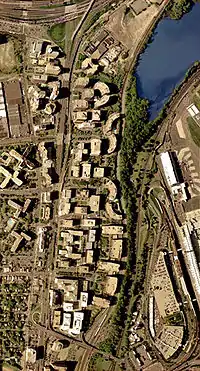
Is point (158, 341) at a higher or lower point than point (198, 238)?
lower

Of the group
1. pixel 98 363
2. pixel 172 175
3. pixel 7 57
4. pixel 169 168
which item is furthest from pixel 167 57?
pixel 98 363

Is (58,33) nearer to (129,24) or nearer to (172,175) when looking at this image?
(129,24)

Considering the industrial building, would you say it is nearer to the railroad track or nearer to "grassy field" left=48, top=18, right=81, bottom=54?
"grassy field" left=48, top=18, right=81, bottom=54

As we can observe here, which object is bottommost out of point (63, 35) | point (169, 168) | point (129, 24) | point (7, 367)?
point (7, 367)

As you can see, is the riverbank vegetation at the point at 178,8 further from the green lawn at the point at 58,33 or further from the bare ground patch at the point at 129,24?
the green lawn at the point at 58,33

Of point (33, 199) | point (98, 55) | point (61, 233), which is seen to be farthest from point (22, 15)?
point (61, 233)

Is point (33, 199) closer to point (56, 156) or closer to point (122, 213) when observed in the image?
point (56, 156)
